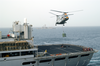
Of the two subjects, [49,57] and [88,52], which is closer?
[49,57]

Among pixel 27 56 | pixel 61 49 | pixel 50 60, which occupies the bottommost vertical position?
pixel 50 60

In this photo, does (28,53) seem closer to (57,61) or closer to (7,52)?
(7,52)

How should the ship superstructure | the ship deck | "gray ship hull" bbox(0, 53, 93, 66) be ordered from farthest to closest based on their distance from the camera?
the ship deck, the ship superstructure, "gray ship hull" bbox(0, 53, 93, 66)

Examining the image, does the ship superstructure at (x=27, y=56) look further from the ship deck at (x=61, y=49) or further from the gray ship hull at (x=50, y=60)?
the ship deck at (x=61, y=49)

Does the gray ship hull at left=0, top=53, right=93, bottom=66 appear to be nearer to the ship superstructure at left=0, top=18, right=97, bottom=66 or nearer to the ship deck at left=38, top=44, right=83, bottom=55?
the ship superstructure at left=0, top=18, right=97, bottom=66

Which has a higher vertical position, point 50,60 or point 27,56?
point 27,56

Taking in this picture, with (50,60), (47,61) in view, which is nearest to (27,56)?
(47,61)

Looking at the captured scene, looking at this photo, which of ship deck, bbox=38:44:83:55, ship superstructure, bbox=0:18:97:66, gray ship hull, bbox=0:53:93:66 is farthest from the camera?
ship deck, bbox=38:44:83:55

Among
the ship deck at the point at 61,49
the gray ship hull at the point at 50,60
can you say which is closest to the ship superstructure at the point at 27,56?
the gray ship hull at the point at 50,60

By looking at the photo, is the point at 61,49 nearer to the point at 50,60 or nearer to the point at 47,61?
the point at 50,60

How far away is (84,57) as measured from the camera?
33969 millimetres

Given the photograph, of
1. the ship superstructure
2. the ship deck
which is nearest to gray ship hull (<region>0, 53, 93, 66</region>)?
the ship superstructure

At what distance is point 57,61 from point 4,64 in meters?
13.3

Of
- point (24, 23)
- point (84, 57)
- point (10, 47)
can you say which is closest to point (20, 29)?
point (24, 23)
